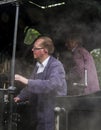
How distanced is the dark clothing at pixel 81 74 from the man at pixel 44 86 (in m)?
0.47

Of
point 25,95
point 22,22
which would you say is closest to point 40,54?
point 25,95

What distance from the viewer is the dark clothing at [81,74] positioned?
12.4ft

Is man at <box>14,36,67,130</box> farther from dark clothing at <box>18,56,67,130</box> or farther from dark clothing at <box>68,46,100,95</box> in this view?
dark clothing at <box>68,46,100,95</box>

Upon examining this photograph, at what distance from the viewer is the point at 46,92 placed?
3.22 meters

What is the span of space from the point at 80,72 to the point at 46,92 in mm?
696

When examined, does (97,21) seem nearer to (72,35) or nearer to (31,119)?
(72,35)

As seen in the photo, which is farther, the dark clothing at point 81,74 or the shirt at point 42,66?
the dark clothing at point 81,74

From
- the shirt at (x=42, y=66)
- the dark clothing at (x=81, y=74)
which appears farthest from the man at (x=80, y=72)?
the shirt at (x=42, y=66)

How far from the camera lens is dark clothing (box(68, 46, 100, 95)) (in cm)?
378

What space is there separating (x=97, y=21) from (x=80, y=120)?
125 centimetres

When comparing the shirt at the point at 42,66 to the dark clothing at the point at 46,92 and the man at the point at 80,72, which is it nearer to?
→ the dark clothing at the point at 46,92

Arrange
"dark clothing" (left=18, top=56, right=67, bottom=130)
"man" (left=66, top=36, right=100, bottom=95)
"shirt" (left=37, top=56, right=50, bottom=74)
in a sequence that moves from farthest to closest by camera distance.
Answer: "man" (left=66, top=36, right=100, bottom=95) → "shirt" (left=37, top=56, right=50, bottom=74) → "dark clothing" (left=18, top=56, right=67, bottom=130)

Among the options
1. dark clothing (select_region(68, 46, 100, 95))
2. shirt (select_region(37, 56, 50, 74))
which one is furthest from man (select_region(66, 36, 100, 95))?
shirt (select_region(37, 56, 50, 74))

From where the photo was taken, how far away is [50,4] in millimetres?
3939
